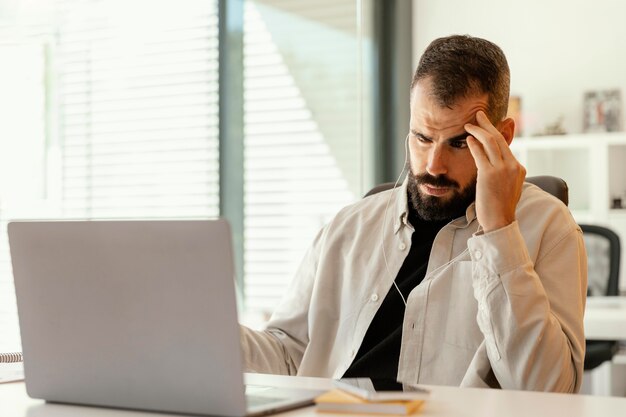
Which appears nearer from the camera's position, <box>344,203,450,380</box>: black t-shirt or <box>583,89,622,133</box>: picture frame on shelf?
<box>344,203,450,380</box>: black t-shirt

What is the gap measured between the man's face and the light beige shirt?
0.04 metres

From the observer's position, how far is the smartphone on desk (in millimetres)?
1154

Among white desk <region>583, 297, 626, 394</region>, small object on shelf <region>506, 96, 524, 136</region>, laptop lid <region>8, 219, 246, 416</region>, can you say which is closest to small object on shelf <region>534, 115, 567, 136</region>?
small object on shelf <region>506, 96, 524, 136</region>

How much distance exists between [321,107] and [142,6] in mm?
1201

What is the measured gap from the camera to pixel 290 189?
4805mm

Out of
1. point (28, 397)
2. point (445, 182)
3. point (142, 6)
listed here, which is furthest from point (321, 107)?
point (28, 397)

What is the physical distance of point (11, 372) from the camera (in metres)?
1.54

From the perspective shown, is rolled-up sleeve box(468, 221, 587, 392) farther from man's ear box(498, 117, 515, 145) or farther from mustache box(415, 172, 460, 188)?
man's ear box(498, 117, 515, 145)

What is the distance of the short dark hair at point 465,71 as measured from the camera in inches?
70.3

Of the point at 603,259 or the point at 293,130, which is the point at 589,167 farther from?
the point at 293,130

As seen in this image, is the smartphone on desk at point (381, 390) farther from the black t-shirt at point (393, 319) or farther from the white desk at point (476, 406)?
the black t-shirt at point (393, 319)

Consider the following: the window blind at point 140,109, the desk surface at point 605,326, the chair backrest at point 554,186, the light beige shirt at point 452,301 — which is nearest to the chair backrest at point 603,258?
the desk surface at point 605,326

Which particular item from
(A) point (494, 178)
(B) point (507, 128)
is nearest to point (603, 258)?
(B) point (507, 128)

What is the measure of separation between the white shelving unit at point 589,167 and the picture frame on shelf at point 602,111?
0.40ft
